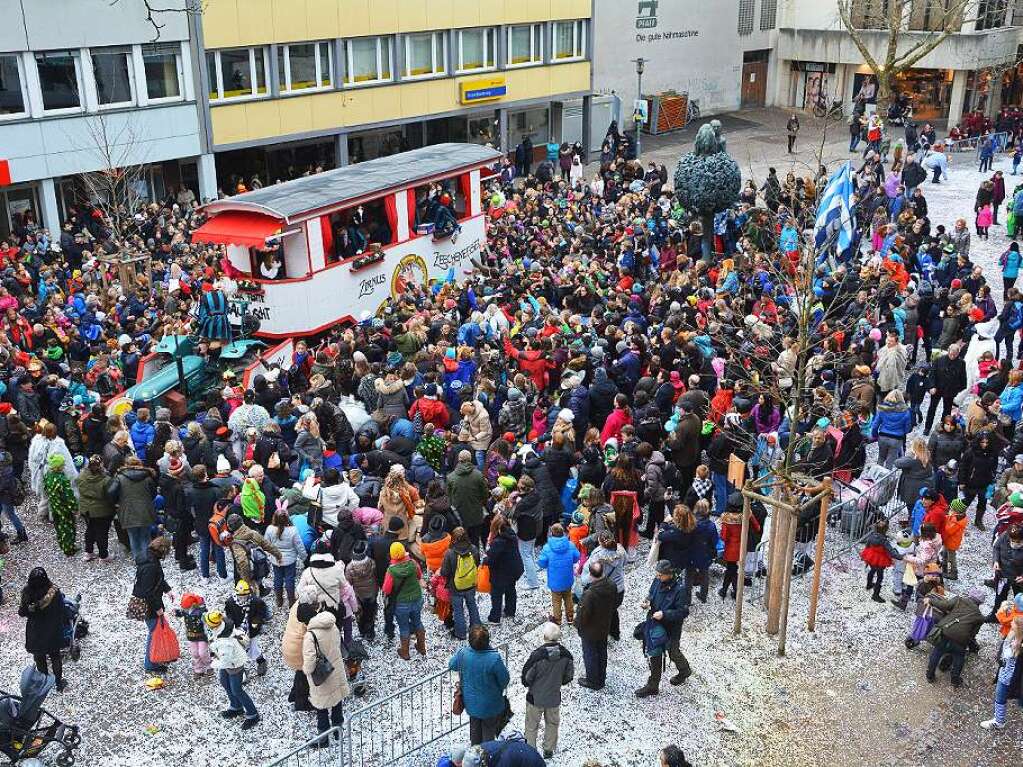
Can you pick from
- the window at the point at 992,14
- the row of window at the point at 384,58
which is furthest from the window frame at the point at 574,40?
the window at the point at 992,14

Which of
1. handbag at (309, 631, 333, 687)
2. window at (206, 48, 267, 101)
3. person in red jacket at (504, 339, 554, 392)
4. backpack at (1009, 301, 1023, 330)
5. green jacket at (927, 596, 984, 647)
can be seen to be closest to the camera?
handbag at (309, 631, 333, 687)

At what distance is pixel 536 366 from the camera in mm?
15820

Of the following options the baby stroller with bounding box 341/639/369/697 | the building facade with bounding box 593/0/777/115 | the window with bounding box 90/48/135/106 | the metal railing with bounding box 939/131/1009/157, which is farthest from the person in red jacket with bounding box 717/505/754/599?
the building facade with bounding box 593/0/777/115

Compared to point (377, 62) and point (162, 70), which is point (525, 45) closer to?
point (377, 62)

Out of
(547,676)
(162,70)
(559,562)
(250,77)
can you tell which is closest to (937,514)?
(559,562)

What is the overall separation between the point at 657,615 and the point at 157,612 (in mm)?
4988

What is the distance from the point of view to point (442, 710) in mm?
10328

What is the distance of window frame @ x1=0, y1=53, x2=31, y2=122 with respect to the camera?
26.2m

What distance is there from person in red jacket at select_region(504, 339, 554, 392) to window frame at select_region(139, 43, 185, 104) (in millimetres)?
17605

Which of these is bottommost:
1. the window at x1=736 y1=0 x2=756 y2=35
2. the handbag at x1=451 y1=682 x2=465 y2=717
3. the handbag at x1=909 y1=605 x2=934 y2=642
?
the handbag at x1=909 y1=605 x2=934 y2=642

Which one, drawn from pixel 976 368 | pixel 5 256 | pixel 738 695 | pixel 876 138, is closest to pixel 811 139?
pixel 876 138

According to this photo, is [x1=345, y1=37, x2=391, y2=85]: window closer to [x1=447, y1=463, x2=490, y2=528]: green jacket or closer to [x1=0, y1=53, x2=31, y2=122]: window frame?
[x1=0, y1=53, x2=31, y2=122]: window frame

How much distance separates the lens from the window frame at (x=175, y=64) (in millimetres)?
28484

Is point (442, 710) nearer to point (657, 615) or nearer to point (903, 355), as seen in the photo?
point (657, 615)
